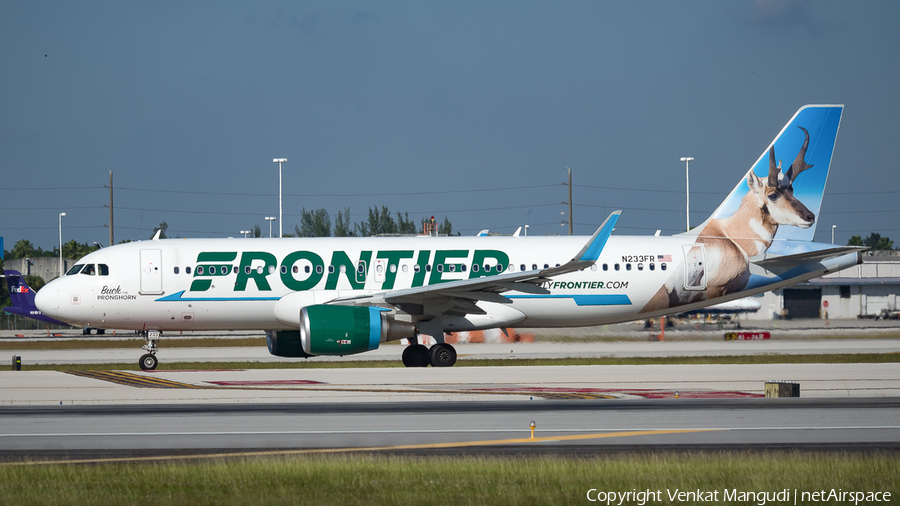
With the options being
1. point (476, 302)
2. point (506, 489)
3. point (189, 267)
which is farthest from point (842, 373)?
point (189, 267)

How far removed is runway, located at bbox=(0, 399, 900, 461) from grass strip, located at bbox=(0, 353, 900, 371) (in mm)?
9540

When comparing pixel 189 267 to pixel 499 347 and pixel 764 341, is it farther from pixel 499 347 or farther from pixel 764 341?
pixel 764 341

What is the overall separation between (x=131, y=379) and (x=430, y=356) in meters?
7.78

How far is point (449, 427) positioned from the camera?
1302cm

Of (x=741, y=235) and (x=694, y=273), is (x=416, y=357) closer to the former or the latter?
(x=694, y=273)

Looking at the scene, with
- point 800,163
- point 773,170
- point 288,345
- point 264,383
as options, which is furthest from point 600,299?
point 264,383

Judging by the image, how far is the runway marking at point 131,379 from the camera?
1966cm

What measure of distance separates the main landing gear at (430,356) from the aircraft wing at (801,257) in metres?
9.47

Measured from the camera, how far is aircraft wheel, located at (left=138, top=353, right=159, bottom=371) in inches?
942

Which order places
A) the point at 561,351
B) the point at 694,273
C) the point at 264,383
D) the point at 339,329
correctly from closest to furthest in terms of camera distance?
the point at 264,383 < the point at 339,329 < the point at 694,273 < the point at 561,351

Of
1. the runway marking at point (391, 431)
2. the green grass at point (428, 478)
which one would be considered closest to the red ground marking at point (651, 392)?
the runway marking at point (391, 431)

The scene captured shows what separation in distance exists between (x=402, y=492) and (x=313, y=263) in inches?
653

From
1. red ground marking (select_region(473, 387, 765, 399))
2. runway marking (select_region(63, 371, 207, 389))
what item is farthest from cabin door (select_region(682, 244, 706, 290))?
runway marking (select_region(63, 371, 207, 389))

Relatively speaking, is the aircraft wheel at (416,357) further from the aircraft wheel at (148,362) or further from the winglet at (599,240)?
the aircraft wheel at (148,362)
